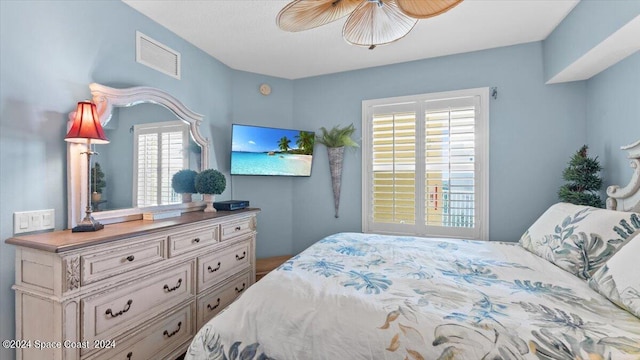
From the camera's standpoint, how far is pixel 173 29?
2311mm

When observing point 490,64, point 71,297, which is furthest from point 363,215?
point 71,297

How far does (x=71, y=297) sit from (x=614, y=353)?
2.07 meters

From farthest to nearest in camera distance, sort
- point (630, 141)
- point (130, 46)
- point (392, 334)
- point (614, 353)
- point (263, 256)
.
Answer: point (263, 256)
point (130, 46)
point (630, 141)
point (392, 334)
point (614, 353)

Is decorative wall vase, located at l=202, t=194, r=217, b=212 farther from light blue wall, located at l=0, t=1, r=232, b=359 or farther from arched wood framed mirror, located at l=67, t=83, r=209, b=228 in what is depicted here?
light blue wall, located at l=0, t=1, r=232, b=359

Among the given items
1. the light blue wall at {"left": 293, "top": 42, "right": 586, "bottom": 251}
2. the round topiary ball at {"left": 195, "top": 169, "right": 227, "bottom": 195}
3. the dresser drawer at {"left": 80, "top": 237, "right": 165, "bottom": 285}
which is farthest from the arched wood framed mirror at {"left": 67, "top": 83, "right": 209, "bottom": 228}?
the light blue wall at {"left": 293, "top": 42, "right": 586, "bottom": 251}

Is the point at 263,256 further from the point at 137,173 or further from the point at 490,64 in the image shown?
the point at 490,64

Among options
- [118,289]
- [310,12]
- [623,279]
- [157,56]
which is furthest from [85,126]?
[623,279]

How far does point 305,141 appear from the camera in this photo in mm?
3186

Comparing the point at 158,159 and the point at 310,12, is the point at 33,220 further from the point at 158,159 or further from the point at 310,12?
the point at 310,12

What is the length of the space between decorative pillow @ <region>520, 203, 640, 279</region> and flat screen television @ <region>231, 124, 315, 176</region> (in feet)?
7.54

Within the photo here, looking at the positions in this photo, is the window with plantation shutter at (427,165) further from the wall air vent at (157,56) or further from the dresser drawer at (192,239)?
the wall air vent at (157,56)

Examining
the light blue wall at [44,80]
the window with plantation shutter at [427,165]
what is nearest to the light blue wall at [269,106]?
the light blue wall at [44,80]

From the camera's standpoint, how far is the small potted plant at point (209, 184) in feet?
7.61

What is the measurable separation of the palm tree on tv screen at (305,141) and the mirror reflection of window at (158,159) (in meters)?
1.24
